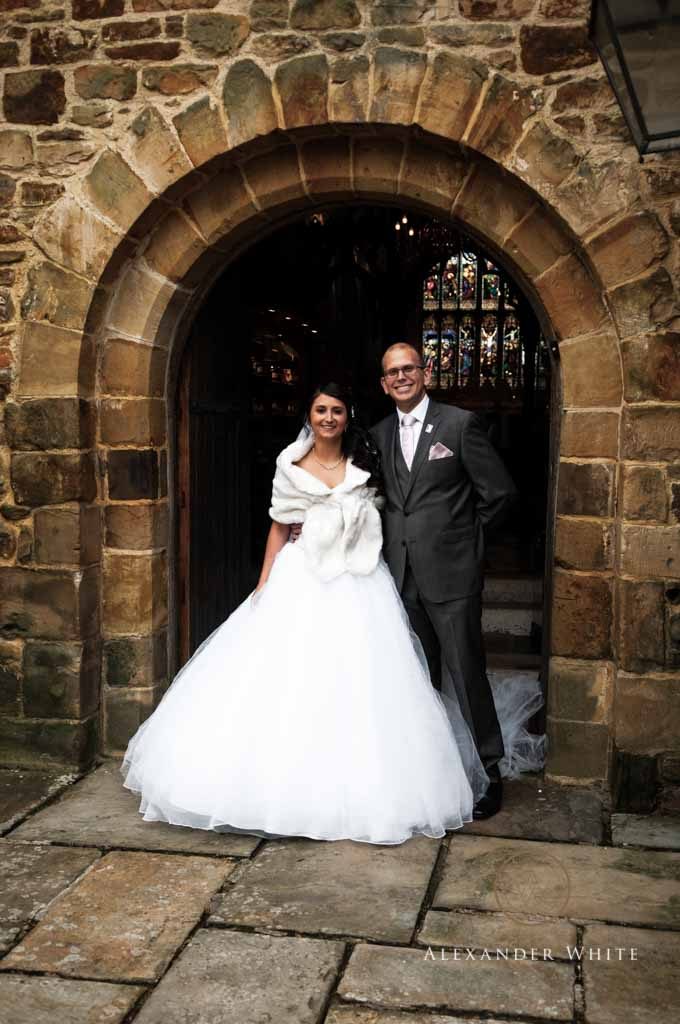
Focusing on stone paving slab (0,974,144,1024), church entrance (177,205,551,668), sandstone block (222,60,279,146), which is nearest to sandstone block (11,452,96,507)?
church entrance (177,205,551,668)

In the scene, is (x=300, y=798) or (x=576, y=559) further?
(x=576, y=559)

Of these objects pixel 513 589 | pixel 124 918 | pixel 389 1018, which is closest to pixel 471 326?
pixel 513 589

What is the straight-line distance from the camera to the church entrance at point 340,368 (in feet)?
16.9

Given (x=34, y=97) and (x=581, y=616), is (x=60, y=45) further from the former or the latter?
(x=581, y=616)

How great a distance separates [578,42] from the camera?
155 inches

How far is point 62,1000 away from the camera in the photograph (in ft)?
8.68

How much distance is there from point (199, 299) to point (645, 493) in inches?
90.5

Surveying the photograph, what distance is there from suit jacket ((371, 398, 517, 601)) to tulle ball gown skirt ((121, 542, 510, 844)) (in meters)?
0.17

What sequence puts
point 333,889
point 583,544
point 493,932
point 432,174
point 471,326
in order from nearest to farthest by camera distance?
point 493,932, point 333,889, point 583,544, point 432,174, point 471,326

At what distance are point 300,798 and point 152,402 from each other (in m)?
2.01

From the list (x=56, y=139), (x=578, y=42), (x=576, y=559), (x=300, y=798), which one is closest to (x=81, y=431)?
(x=56, y=139)

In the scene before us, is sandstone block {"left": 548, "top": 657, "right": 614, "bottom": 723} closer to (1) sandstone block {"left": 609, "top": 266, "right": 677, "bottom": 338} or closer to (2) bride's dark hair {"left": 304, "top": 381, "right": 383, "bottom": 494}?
(2) bride's dark hair {"left": 304, "top": 381, "right": 383, "bottom": 494}

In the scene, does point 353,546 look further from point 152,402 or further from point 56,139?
point 56,139

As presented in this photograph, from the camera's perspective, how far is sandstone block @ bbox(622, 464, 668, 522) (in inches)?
157
